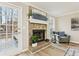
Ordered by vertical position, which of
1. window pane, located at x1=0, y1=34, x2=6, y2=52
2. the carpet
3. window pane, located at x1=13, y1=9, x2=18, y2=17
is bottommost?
the carpet

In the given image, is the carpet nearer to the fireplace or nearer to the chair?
the chair

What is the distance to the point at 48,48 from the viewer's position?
294 cm

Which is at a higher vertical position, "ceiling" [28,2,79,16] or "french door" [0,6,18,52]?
"ceiling" [28,2,79,16]

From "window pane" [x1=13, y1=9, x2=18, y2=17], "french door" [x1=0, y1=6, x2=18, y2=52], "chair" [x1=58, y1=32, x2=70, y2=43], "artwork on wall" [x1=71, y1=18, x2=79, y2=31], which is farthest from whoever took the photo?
"chair" [x1=58, y1=32, x2=70, y2=43]

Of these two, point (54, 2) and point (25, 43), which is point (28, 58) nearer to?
point (25, 43)

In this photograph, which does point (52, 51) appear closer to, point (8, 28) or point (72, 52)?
point (72, 52)

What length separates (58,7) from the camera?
279 centimetres

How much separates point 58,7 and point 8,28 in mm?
1638

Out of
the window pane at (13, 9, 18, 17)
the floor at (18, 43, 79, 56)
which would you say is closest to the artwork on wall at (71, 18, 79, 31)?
the floor at (18, 43, 79, 56)

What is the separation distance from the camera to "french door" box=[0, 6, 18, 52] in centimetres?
244

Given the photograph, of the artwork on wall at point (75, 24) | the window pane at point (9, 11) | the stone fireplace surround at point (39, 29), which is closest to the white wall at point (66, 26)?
the artwork on wall at point (75, 24)

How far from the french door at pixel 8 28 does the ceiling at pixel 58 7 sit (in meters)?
0.71

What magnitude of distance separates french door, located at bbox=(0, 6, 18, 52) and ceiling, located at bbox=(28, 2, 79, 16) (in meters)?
0.71

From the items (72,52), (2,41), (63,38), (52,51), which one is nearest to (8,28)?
(2,41)
